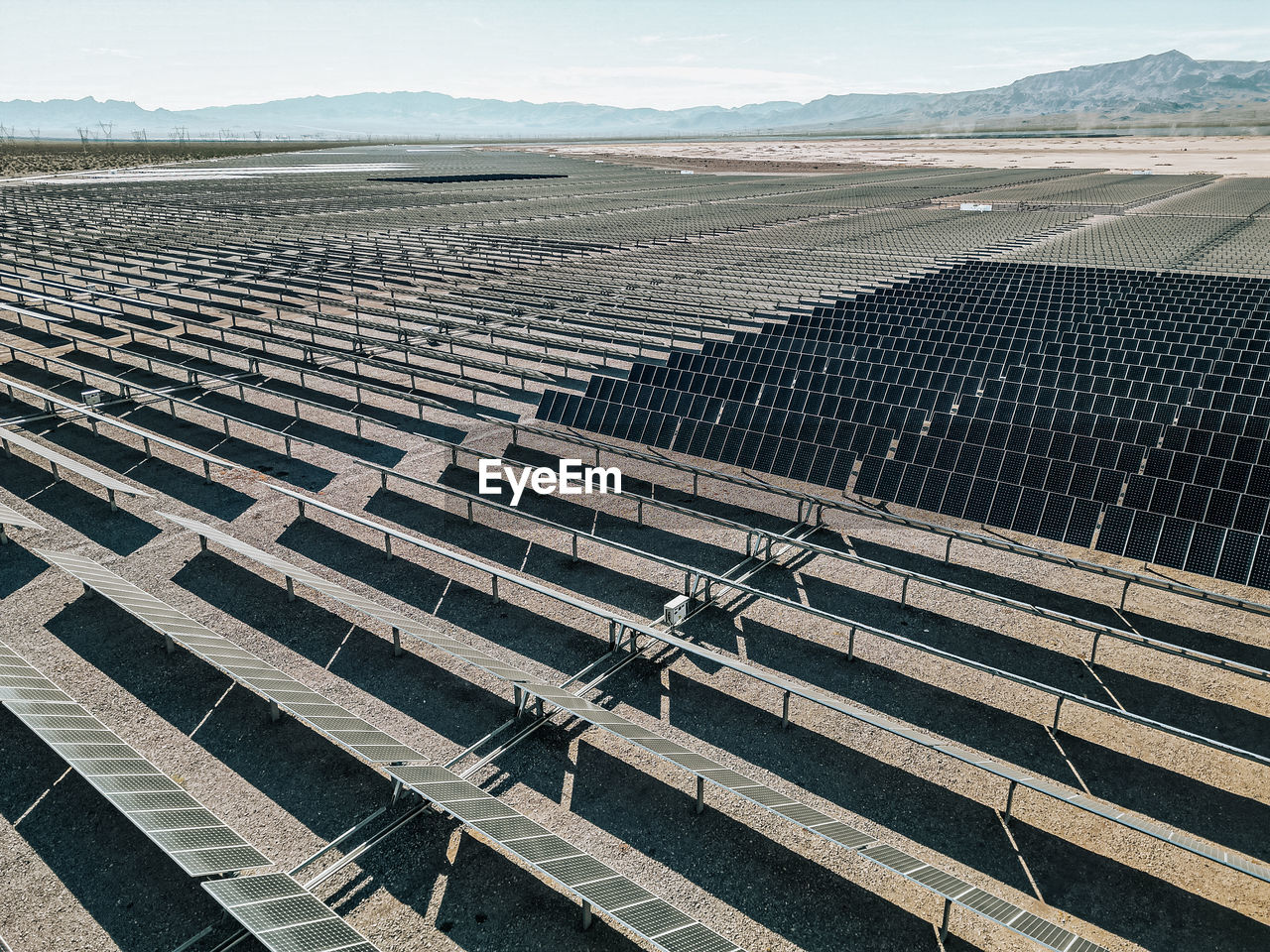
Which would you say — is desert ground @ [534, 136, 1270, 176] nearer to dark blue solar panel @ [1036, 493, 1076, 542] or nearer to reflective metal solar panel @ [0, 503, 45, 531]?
dark blue solar panel @ [1036, 493, 1076, 542]

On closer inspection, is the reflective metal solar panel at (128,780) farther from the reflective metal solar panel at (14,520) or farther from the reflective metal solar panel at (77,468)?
the reflective metal solar panel at (77,468)

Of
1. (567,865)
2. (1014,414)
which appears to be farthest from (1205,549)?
(567,865)

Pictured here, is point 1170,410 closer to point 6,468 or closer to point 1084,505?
point 1084,505

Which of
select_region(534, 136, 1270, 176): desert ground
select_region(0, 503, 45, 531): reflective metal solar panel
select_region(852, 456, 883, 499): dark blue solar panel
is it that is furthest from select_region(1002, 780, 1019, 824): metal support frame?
select_region(534, 136, 1270, 176): desert ground

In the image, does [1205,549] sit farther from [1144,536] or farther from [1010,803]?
[1010,803]

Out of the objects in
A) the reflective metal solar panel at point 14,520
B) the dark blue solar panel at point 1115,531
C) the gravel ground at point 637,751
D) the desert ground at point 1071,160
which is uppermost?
the desert ground at point 1071,160

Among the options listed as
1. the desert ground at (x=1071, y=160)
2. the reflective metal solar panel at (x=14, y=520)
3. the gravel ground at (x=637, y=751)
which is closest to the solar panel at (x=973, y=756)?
the gravel ground at (x=637, y=751)
